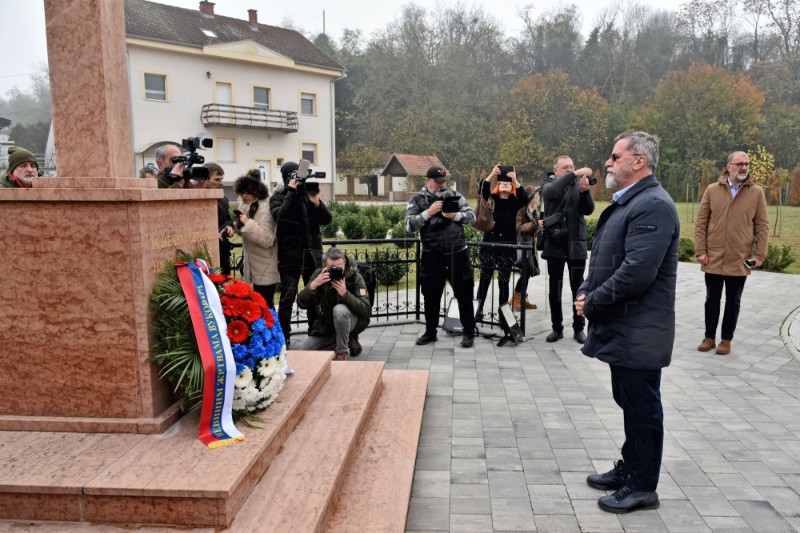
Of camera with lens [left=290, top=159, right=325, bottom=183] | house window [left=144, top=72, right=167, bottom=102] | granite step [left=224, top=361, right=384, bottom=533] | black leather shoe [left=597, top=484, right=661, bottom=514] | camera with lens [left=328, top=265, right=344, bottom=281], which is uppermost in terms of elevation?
house window [left=144, top=72, right=167, bottom=102]

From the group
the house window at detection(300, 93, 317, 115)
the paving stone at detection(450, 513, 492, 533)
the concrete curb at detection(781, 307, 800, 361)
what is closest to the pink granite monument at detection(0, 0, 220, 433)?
the paving stone at detection(450, 513, 492, 533)

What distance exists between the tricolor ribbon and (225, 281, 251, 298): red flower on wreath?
0.25 m

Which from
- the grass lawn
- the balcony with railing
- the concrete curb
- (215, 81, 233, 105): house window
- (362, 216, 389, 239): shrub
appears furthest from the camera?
(215, 81, 233, 105): house window

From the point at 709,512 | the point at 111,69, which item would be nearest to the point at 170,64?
the point at 111,69

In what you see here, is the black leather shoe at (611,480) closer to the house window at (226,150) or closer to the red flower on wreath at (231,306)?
the red flower on wreath at (231,306)

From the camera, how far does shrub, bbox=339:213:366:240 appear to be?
17.2 meters

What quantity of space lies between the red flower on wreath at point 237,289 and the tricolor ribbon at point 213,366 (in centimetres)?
25

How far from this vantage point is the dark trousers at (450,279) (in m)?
6.46

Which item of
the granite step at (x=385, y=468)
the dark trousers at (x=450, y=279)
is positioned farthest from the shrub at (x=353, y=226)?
the granite step at (x=385, y=468)

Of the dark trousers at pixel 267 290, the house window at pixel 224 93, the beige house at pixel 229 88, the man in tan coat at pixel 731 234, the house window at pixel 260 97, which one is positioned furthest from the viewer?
the house window at pixel 260 97

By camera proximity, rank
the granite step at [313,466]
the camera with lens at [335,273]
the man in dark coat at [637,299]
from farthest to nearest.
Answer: the camera with lens at [335,273] → the man in dark coat at [637,299] → the granite step at [313,466]

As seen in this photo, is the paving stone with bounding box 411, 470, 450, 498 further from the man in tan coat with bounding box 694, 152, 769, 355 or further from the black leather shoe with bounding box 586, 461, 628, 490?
the man in tan coat with bounding box 694, 152, 769, 355

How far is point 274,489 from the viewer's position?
3.00 m

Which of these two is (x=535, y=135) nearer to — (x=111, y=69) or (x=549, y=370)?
(x=549, y=370)
